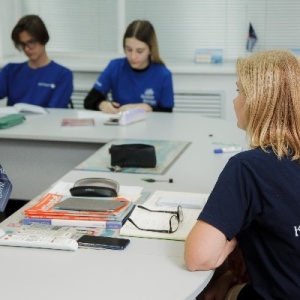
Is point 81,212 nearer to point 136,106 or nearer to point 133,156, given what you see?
point 133,156

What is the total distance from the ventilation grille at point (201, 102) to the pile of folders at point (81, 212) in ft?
8.82

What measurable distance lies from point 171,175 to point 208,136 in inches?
28.6

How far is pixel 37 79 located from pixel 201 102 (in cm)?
135

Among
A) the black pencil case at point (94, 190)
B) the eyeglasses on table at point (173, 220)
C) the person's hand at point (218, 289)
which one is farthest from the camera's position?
the black pencil case at point (94, 190)

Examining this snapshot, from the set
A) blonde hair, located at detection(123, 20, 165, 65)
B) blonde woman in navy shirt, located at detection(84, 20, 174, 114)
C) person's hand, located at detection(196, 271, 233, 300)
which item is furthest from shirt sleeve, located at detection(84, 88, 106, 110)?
person's hand, located at detection(196, 271, 233, 300)

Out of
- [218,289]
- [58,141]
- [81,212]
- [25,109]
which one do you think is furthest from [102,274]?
[25,109]

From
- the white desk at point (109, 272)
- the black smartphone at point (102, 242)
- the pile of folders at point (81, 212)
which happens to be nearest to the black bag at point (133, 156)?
the white desk at point (109, 272)

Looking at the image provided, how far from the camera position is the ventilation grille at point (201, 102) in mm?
4410

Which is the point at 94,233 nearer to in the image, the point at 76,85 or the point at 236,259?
the point at 236,259

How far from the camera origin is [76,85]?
→ 4598 mm

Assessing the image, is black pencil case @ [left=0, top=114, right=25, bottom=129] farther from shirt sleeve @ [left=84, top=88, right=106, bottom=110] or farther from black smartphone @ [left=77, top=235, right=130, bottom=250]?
black smartphone @ [left=77, top=235, right=130, bottom=250]

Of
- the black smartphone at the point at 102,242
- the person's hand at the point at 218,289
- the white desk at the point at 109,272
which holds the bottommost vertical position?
the person's hand at the point at 218,289

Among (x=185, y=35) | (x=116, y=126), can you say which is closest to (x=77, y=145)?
(x=116, y=126)

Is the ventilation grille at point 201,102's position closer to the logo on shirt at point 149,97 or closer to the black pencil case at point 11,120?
the logo on shirt at point 149,97
